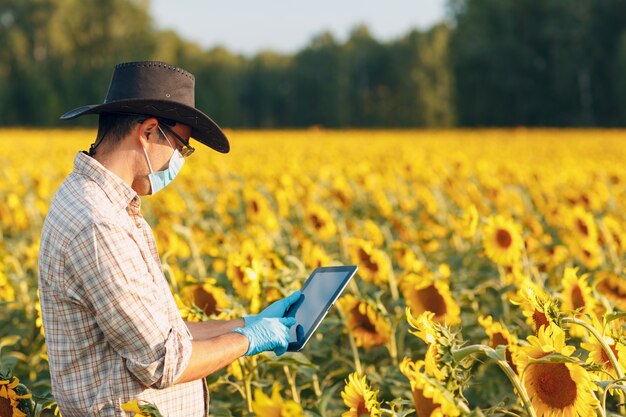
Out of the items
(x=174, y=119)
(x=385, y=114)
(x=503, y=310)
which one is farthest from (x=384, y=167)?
(x=385, y=114)

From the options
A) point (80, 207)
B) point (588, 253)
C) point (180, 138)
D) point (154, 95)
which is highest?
point (154, 95)

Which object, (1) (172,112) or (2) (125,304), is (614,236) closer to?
(1) (172,112)

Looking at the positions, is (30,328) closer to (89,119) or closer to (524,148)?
(524,148)

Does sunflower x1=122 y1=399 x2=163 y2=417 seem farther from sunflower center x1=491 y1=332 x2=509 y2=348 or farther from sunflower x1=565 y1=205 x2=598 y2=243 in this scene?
sunflower x1=565 y1=205 x2=598 y2=243

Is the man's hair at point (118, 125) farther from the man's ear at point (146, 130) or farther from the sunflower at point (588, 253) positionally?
the sunflower at point (588, 253)

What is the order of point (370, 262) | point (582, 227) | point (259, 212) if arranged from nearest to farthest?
point (370, 262)
point (582, 227)
point (259, 212)

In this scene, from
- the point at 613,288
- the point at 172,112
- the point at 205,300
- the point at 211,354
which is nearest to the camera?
the point at 211,354

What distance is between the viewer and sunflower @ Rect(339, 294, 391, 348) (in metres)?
3.21

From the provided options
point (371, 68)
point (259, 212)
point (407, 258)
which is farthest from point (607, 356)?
point (371, 68)

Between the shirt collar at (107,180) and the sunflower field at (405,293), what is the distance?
0.53 m

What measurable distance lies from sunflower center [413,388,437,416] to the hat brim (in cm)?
97

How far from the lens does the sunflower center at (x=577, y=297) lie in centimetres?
302

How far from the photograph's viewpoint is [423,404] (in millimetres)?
1752

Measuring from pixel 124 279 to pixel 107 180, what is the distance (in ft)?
0.96
